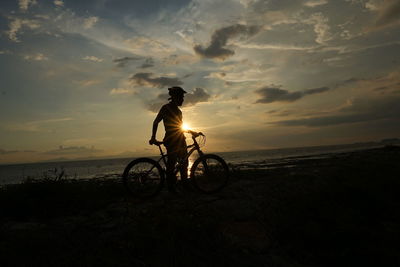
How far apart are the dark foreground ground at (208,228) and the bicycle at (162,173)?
0.62 metres

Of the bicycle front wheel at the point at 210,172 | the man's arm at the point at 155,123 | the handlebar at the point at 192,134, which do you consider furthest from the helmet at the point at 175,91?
the bicycle front wheel at the point at 210,172

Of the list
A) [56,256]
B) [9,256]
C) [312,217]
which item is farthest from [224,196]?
[9,256]

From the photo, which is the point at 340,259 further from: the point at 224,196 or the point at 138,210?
the point at 138,210

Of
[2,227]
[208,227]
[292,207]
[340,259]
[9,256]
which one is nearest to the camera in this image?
[9,256]

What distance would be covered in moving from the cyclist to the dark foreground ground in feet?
2.99

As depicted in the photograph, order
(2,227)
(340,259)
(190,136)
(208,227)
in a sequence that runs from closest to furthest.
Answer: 1. (340,259)
2. (208,227)
3. (2,227)
4. (190,136)

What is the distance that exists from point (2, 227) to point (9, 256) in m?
2.03

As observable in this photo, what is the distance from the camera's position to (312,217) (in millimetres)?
5305

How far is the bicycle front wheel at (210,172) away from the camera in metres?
7.92

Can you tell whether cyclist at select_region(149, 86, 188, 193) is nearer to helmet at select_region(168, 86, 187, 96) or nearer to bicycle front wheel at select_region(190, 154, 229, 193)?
helmet at select_region(168, 86, 187, 96)

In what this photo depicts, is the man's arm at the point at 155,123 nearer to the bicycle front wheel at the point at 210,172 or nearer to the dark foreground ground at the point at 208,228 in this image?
the bicycle front wheel at the point at 210,172

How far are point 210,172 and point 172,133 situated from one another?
1.79 m

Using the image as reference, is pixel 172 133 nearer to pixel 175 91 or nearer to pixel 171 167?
pixel 171 167

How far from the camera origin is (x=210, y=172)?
8188mm
